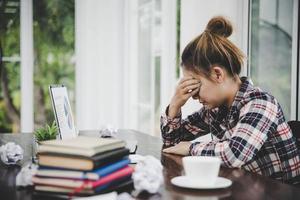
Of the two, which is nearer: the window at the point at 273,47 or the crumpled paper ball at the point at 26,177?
the crumpled paper ball at the point at 26,177

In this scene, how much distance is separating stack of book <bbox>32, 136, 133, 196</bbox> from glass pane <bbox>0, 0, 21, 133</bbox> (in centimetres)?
399

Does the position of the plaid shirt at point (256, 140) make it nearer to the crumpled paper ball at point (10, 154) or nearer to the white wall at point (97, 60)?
the crumpled paper ball at point (10, 154)

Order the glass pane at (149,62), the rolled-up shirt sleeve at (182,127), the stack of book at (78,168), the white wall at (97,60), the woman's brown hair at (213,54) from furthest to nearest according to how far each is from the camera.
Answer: the white wall at (97,60), the glass pane at (149,62), the rolled-up shirt sleeve at (182,127), the woman's brown hair at (213,54), the stack of book at (78,168)

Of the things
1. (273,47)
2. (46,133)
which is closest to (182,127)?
(46,133)

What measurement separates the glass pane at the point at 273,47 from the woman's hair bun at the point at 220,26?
111cm

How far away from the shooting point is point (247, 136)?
4.46ft

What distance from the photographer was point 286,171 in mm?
1516

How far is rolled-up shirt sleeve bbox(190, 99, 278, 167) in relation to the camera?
134 centimetres

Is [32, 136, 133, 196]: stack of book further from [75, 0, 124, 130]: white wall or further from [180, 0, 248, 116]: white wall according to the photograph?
[75, 0, 124, 130]: white wall

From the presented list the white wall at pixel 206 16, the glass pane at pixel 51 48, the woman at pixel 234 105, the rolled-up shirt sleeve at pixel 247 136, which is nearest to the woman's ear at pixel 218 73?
the woman at pixel 234 105

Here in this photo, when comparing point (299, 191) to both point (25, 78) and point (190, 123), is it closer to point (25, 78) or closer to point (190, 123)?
point (190, 123)

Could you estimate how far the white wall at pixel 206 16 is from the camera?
3061 mm

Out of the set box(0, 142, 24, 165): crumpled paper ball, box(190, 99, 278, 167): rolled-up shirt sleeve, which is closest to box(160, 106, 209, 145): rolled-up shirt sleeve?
box(190, 99, 278, 167): rolled-up shirt sleeve

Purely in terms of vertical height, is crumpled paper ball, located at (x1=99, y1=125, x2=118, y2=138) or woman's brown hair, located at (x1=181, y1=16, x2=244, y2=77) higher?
woman's brown hair, located at (x1=181, y1=16, x2=244, y2=77)
